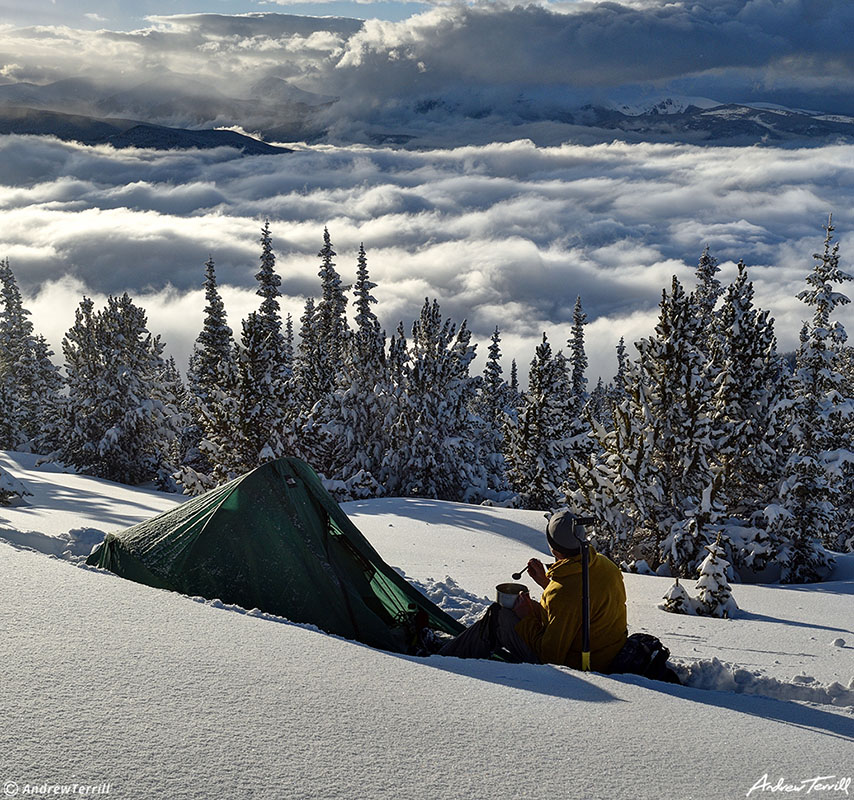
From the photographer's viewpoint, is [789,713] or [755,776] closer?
[755,776]

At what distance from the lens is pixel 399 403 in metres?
32.8

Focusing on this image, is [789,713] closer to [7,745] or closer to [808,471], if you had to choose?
[7,745]

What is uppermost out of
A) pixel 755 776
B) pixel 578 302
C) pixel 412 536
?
pixel 578 302

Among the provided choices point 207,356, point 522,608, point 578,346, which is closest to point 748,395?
point 522,608

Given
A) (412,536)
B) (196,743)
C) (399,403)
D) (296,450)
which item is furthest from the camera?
(399,403)

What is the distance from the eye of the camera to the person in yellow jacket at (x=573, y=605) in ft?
18.8

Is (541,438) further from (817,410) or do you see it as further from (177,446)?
(177,446)

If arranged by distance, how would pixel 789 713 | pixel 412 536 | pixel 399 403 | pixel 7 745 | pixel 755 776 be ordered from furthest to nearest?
1. pixel 399 403
2. pixel 412 536
3. pixel 789 713
4. pixel 755 776
5. pixel 7 745

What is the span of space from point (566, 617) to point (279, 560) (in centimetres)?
293

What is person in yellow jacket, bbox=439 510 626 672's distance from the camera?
5.73m

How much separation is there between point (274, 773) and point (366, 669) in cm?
155

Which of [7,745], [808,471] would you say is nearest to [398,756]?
[7,745]

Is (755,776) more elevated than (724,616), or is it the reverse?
(755,776)

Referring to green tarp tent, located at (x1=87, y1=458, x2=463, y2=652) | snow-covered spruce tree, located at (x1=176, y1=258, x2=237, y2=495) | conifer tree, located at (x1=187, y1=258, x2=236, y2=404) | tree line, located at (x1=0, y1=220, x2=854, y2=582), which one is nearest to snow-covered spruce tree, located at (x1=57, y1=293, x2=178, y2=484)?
tree line, located at (x1=0, y1=220, x2=854, y2=582)
